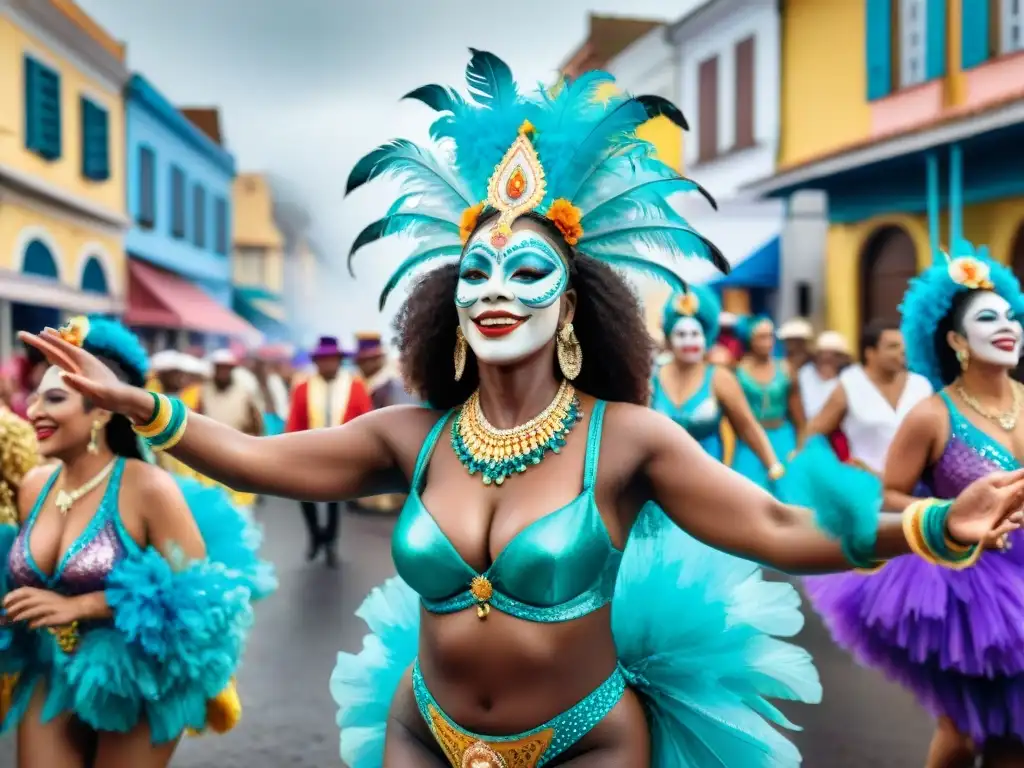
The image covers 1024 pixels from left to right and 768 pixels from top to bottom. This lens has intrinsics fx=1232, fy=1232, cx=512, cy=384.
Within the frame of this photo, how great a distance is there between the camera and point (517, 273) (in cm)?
296

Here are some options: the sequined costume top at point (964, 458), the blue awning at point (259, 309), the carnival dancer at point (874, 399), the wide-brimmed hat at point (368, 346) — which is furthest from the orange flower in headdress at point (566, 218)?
the blue awning at point (259, 309)

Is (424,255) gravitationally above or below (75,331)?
above

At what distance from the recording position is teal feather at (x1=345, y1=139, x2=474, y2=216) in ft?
10.7

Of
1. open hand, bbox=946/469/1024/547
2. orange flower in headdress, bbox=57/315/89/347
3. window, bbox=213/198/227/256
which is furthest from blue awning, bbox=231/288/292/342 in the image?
open hand, bbox=946/469/1024/547

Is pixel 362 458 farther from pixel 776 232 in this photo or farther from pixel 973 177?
pixel 776 232

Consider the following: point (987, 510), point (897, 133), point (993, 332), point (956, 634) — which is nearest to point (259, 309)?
point (897, 133)

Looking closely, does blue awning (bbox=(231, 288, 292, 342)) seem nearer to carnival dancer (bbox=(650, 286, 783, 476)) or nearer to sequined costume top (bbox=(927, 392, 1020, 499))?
carnival dancer (bbox=(650, 286, 783, 476))

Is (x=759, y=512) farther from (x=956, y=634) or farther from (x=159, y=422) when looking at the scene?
(x=956, y=634)

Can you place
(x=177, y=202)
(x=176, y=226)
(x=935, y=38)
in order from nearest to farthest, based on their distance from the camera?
(x=935, y=38) < (x=176, y=226) < (x=177, y=202)

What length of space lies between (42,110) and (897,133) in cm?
1212

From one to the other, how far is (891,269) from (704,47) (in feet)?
24.2

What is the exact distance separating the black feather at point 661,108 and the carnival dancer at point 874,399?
18.0ft

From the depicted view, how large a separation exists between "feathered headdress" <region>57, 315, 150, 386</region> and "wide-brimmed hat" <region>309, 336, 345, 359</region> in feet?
21.7

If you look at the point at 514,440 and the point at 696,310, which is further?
the point at 696,310
